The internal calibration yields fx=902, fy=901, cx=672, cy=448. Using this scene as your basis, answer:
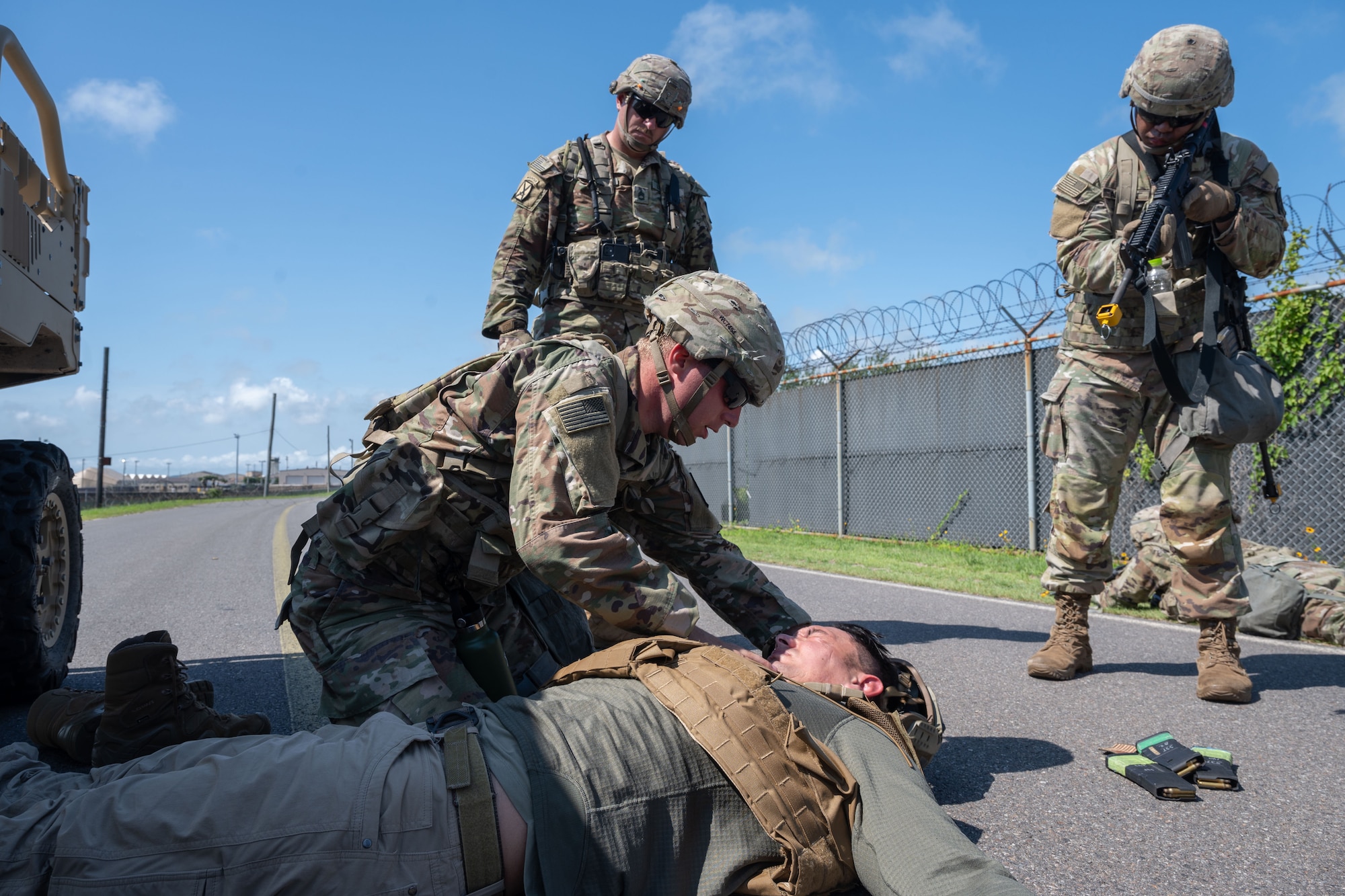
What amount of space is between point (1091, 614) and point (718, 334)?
14.2 ft

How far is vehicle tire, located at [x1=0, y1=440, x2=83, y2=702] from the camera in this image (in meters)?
3.08

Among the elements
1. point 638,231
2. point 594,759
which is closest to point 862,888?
point 594,759

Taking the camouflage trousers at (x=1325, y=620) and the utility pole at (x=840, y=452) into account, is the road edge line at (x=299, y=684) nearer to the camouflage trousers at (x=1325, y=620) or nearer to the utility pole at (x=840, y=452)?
the camouflage trousers at (x=1325, y=620)

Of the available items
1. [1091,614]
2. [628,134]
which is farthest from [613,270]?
[1091,614]

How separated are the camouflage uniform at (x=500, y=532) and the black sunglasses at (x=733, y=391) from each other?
4 cm

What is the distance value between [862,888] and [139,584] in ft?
21.9

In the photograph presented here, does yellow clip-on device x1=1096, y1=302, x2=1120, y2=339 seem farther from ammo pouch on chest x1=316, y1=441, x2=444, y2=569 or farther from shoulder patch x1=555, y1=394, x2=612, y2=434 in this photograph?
ammo pouch on chest x1=316, y1=441, x2=444, y2=569

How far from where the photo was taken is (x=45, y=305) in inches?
125

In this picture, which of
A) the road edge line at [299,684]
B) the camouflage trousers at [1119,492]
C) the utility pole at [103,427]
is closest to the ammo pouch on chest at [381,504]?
the road edge line at [299,684]

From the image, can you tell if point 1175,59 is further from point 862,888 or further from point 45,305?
point 45,305

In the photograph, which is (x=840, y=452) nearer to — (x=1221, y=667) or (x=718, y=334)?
(x=1221, y=667)

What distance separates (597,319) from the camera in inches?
167

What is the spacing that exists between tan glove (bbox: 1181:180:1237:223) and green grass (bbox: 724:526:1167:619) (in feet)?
9.55

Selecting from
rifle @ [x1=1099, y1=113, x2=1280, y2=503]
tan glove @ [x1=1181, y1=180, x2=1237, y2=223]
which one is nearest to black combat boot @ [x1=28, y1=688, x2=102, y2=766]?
rifle @ [x1=1099, y1=113, x2=1280, y2=503]
